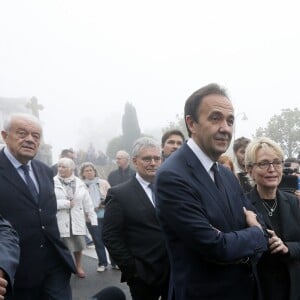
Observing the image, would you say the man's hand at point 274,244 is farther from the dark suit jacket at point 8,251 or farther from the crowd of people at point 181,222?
the dark suit jacket at point 8,251

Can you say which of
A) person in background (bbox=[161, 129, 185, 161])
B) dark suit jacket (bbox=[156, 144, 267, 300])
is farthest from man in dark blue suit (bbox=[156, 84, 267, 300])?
person in background (bbox=[161, 129, 185, 161])

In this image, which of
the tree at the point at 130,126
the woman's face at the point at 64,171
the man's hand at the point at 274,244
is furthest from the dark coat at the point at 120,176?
the tree at the point at 130,126

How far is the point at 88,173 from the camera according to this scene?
7.14 metres

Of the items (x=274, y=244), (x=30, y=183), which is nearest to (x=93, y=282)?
(x=30, y=183)

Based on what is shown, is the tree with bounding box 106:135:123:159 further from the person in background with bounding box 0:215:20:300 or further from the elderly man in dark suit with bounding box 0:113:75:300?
the person in background with bounding box 0:215:20:300

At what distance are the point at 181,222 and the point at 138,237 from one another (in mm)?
1184

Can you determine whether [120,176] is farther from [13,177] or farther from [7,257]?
[7,257]

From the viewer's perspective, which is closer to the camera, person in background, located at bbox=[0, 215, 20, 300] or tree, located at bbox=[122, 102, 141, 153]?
person in background, located at bbox=[0, 215, 20, 300]

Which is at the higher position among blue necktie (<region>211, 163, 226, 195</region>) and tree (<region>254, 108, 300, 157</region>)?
blue necktie (<region>211, 163, 226, 195</region>)

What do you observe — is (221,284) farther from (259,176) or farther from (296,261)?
(259,176)

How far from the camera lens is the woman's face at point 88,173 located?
7133mm

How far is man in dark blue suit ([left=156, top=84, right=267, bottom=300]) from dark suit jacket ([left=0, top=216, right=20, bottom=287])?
2.44ft

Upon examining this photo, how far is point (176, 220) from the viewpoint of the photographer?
6.15 ft

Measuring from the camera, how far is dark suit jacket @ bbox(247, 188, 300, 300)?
238cm
